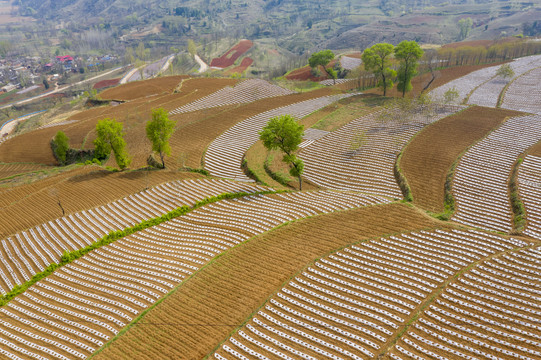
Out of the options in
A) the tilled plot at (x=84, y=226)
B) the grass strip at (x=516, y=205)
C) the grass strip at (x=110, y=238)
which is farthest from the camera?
the grass strip at (x=516, y=205)

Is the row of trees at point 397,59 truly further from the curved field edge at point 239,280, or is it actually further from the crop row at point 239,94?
the curved field edge at point 239,280

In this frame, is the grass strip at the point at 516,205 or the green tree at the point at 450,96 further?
the green tree at the point at 450,96

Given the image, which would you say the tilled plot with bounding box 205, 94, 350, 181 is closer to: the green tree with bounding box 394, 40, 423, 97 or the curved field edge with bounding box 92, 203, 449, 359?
the green tree with bounding box 394, 40, 423, 97

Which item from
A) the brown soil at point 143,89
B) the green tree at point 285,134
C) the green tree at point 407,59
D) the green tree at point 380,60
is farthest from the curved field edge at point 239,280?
the brown soil at point 143,89

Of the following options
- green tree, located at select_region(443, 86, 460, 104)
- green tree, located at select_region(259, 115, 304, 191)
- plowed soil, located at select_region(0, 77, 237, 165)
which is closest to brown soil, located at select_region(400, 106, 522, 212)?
green tree, located at select_region(443, 86, 460, 104)

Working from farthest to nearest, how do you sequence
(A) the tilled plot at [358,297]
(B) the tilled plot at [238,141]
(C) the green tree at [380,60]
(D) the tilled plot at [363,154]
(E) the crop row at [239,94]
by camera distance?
1. (E) the crop row at [239,94]
2. (C) the green tree at [380,60]
3. (B) the tilled plot at [238,141]
4. (D) the tilled plot at [363,154]
5. (A) the tilled plot at [358,297]
